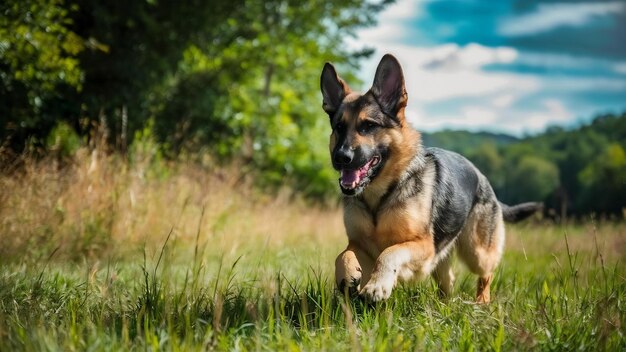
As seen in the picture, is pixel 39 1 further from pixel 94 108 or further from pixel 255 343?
pixel 255 343

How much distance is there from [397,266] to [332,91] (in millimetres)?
1933

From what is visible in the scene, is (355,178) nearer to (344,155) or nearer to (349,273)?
(344,155)

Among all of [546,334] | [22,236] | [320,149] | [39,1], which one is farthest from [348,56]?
[546,334]

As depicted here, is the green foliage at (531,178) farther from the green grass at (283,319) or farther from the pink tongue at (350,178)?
the green grass at (283,319)

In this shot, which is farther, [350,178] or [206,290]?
[350,178]

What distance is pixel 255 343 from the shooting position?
292 cm

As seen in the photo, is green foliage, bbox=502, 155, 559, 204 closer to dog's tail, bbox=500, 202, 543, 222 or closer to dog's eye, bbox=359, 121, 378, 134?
dog's tail, bbox=500, 202, 543, 222

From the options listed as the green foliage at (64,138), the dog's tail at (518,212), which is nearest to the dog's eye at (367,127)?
the dog's tail at (518,212)

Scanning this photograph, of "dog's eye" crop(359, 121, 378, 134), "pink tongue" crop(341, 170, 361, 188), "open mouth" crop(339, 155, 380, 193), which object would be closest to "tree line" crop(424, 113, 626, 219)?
"dog's eye" crop(359, 121, 378, 134)

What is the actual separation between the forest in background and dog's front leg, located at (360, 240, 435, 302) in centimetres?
158

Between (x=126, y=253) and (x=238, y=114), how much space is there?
817 cm

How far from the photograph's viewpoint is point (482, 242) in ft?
18.0

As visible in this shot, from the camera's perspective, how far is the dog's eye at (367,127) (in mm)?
4387

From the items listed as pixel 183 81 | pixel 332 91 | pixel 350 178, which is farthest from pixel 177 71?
pixel 350 178
